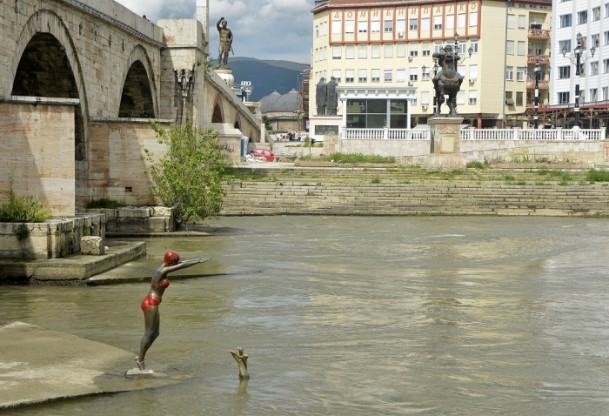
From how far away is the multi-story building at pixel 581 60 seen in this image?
7312cm

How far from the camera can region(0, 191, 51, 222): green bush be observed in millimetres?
17719

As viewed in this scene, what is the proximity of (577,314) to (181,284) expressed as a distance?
6660 mm

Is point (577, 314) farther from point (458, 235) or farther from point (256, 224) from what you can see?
point (256, 224)

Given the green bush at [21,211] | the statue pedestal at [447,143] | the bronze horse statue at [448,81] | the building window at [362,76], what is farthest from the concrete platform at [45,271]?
the building window at [362,76]

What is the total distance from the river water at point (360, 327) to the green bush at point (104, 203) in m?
2.19

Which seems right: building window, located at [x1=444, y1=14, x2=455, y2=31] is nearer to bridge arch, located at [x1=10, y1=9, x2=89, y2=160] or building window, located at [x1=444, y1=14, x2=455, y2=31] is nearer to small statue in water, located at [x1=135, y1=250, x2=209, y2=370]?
bridge arch, located at [x1=10, y1=9, x2=89, y2=160]

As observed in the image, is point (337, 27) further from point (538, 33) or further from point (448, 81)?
point (448, 81)

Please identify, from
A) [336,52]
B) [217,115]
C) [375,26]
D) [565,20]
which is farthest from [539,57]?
[217,115]

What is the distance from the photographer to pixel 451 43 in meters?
89.8

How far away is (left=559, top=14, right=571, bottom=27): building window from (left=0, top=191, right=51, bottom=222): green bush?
67172mm

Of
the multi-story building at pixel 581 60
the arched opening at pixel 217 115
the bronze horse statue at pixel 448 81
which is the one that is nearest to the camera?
the bronze horse statue at pixel 448 81

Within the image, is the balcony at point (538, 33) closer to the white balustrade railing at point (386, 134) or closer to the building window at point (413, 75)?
the building window at point (413, 75)

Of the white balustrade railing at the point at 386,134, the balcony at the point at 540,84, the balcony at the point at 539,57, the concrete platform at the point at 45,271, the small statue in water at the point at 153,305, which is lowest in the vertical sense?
the concrete platform at the point at 45,271

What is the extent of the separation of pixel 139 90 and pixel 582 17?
51152mm
